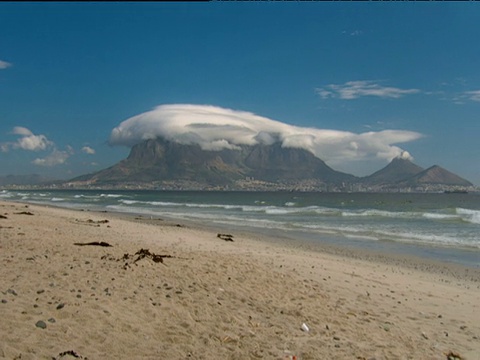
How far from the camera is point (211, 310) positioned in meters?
6.86

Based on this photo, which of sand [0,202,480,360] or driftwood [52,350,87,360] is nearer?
driftwood [52,350,87,360]

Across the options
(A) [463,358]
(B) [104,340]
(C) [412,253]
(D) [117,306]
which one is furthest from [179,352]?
(C) [412,253]

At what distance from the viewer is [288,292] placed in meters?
8.33

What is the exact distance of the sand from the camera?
18.0 ft

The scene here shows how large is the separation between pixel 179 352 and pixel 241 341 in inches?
37.4

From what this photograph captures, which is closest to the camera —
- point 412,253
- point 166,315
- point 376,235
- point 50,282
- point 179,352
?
point 179,352

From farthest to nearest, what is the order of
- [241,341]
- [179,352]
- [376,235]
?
[376,235]
[241,341]
[179,352]

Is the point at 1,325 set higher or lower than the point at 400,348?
higher

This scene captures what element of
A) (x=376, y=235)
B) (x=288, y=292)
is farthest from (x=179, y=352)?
(x=376, y=235)

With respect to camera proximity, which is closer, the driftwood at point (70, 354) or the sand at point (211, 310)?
the driftwood at point (70, 354)

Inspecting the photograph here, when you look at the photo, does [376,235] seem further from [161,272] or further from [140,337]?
[140,337]

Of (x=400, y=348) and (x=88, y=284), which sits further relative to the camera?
(x=88, y=284)

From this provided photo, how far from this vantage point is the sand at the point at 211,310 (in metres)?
5.50

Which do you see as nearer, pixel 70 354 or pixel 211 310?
pixel 70 354
